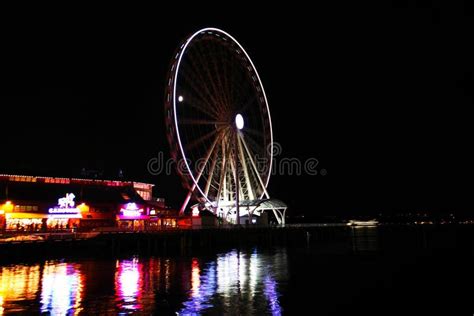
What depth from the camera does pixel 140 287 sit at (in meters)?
20.7

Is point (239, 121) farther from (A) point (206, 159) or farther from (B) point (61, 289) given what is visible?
(B) point (61, 289)

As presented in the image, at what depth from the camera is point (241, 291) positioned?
19828mm

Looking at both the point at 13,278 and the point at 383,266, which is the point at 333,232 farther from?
the point at 13,278

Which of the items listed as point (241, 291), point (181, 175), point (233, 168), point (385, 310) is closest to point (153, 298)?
point (241, 291)

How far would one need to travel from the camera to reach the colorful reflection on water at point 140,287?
1648 cm

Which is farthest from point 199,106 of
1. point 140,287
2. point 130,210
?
point 140,287

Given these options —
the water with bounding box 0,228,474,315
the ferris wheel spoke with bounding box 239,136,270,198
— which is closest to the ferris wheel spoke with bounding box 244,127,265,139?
the ferris wheel spoke with bounding box 239,136,270,198

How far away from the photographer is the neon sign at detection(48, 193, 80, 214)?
146 ft

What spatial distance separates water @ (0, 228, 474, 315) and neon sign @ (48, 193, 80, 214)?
562 inches

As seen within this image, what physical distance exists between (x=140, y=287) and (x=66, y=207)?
A: 1061 inches

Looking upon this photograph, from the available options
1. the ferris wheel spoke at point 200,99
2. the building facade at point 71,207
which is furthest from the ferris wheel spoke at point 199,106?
the building facade at point 71,207

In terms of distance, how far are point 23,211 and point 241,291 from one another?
31.3m

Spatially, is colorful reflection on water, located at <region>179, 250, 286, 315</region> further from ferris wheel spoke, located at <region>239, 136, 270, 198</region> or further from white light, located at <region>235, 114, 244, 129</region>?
ferris wheel spoke, located at <region>239, 136, 270, 198</region>

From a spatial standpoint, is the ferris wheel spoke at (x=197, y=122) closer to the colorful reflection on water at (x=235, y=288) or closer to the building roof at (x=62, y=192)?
the colorful reflection on water at (x=235, y=288)
